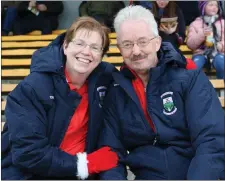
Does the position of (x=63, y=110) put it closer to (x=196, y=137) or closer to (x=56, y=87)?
(x=56, y=87)

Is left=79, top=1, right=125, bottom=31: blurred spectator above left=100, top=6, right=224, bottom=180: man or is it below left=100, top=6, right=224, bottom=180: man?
above

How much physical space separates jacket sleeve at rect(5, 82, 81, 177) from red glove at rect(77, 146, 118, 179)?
3 centimetres

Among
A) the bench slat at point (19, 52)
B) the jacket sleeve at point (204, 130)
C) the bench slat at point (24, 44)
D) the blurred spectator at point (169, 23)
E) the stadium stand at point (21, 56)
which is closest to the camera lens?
the jacket sleeve at point (204, 130)

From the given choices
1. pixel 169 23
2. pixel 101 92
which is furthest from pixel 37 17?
pixel 101 92

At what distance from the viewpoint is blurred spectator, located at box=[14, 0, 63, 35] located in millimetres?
4672

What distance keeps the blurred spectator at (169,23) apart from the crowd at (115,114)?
58.3 inches

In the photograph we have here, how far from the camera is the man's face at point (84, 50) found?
1599mm

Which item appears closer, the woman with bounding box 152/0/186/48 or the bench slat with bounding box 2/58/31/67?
the woman with bounding box 152/0/186/48

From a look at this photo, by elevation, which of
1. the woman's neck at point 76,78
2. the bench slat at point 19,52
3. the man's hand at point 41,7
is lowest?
the bench slat at point 19,52

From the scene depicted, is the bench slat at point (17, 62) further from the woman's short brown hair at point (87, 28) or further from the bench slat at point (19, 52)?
the woman's short brown hair at point (87, 28)

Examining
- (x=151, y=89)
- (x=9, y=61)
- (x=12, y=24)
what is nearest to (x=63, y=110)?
(x=151, y=89)

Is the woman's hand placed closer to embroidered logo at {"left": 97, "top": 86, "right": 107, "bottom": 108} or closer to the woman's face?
the woman's face

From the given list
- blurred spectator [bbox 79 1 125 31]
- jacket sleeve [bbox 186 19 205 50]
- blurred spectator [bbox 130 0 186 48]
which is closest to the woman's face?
blurred spectator [bbox 130 0 186 48]

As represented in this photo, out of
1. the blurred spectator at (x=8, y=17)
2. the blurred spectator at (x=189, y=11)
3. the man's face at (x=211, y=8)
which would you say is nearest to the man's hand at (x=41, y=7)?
the blurred spectator at (x=8, y=17)
